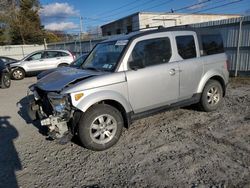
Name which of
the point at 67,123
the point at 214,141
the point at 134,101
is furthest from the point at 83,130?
the point at 214,141

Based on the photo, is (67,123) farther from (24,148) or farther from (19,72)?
(19,72)

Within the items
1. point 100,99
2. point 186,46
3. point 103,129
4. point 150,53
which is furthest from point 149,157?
point 186,46

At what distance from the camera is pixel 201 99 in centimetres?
523

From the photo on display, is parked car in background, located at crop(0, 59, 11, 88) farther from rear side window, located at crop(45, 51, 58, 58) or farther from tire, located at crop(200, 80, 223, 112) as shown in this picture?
tire, located at crop(200, 80, 223, 112)

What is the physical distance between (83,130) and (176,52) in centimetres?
240

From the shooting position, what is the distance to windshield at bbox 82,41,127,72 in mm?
4234

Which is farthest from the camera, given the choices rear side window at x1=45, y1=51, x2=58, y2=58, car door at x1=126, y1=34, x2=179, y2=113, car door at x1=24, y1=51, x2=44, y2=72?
rear side window at x1=45, y1=51, x2=58, y2=58

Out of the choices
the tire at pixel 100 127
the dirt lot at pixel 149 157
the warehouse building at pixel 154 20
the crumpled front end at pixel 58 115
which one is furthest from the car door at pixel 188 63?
the warehouse building at pixel 154 20

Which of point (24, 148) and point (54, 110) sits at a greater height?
point (54, 110)

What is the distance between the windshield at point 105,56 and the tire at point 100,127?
778 mm

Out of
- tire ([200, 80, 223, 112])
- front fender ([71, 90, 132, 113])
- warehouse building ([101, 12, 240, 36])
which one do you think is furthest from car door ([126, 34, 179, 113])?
warehouse building ([101, 12, 240, 36])

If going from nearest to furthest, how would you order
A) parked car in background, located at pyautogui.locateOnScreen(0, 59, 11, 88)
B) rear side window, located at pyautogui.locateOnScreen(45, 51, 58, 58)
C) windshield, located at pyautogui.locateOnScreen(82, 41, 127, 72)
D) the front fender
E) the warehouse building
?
the front fender, windshield, located at pyautogui.locateOnScreen(82, 41, 127, 72), parked car in background, located at pyautogui.locateOnScreen(0, 59, 11, 88), rear side window, located at pyautogui.locateOnScreen(45, 51, 58, 58), the warehouse building

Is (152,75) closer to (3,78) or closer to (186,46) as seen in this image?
(186,46)

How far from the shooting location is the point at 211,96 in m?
5.41
